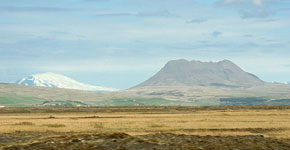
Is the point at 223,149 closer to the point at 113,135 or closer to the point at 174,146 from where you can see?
the point at 174,146

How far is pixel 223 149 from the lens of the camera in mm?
29578

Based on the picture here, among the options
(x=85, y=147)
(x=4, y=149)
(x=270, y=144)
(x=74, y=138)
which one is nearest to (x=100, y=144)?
(x=85, y=147)

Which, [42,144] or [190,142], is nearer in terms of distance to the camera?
[42,144]

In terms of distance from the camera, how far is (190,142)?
111ft

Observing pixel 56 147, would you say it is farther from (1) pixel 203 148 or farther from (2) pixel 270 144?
(2) pixel 270 144

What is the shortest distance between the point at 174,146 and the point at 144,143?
6.43 ft

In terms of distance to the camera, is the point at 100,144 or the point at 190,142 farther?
the point at 190,142

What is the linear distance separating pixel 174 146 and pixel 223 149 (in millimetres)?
3216

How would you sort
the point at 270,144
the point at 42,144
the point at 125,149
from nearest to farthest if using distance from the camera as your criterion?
the point at 125,149 < the point at 42,144 < the point at 270,144

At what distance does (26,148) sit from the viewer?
30000 mm

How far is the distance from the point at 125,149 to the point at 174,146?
3.32m

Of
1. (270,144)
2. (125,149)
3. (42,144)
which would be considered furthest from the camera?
(270,144)

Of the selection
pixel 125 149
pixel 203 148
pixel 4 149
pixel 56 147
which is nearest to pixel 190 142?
pixel 203 148

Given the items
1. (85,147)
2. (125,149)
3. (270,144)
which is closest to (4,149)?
(85,147)
